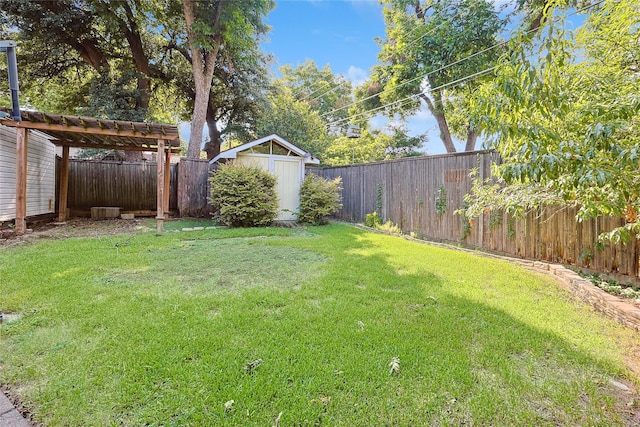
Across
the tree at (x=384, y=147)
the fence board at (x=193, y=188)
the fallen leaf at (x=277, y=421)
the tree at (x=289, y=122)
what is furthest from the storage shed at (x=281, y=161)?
the tree at (x=384, y=147)

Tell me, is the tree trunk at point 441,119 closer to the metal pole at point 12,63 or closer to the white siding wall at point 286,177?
the white siding wall at point 286,177

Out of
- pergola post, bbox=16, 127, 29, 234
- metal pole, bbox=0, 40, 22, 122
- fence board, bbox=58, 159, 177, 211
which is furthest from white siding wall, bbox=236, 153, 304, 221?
metal pole, bbox=0, 40, 22, 122

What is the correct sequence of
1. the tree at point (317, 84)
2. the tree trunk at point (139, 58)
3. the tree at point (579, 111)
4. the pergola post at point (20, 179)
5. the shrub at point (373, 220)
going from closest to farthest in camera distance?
the tree at point (579, 111) < the pergola post at point (20, 179) < the shrub at point (373, 220) < the tree trunk at point (139, 58) < the tree at point (317, 84)

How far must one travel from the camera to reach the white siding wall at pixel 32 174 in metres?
6.03

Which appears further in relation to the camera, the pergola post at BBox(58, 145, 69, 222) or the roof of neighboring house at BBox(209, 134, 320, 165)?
the roof of neighboring house at BBox(209, 134, 320, 165)

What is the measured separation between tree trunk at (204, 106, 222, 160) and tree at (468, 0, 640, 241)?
13867mm

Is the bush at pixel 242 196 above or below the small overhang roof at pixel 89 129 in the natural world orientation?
below

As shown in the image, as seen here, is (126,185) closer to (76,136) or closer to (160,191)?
(76,136)

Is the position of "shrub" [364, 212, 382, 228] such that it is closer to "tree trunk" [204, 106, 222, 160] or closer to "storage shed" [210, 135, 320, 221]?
"storage shed" [210, 135, 320, 221]

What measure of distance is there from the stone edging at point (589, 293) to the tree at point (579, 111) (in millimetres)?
651

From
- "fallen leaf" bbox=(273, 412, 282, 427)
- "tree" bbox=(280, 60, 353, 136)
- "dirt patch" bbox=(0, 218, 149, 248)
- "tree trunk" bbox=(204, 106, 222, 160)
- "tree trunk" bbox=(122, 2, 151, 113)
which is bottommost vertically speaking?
"fallen leaf" bbox=(273, 412, 282, 427)

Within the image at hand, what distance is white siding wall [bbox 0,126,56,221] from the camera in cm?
603

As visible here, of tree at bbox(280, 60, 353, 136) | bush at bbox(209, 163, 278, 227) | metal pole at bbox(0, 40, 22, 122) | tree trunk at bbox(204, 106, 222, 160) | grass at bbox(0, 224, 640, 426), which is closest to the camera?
grass at bbox(0, 224, 640, 426)

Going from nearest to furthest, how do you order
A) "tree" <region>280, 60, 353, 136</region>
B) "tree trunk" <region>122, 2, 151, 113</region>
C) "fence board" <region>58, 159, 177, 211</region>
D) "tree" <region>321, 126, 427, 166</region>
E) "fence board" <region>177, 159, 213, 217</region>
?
1. "fence board" <region>58, 159, 177, 211</region>
2. "fence board" <region>177, 159, 213, 217</region>
3. "tree trunk" <region>122, 2, 151, 113</region>
4. "tree" <region>321, 126, 427, 166</region>
5. "tree" <region>280, 60, 353, 136</region>
